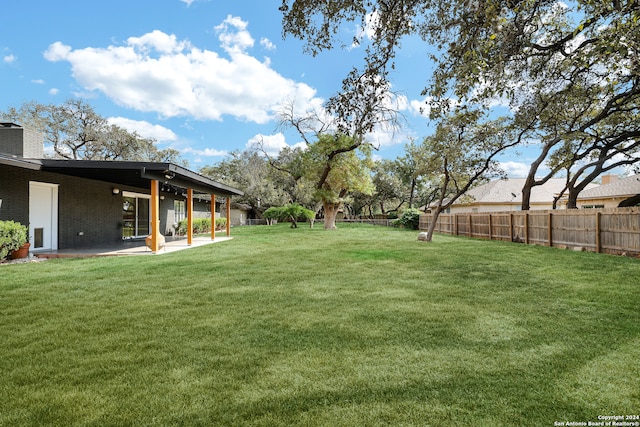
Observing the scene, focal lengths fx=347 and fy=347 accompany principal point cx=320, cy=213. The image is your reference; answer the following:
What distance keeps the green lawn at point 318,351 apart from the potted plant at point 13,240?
8.29 ft

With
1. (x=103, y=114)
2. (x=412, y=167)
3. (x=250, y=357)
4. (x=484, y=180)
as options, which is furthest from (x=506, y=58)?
(x=412, y=167)

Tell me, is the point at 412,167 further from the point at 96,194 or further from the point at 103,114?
the point at 96,194

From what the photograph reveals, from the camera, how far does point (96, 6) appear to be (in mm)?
12500

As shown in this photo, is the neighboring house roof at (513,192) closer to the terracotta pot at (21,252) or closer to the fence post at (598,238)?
the fence post at (598,238)

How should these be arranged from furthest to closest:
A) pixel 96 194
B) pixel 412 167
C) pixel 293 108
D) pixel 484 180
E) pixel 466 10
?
pixel 412 167
pixel 293 108
pixel 484 180
pixel 96 194
pixel 466 10

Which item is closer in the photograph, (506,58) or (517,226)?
(506,58)

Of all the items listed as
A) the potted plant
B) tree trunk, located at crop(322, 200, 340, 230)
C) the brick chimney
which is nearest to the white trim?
Answer: the brick chimney

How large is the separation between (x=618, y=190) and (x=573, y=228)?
12.5 meters

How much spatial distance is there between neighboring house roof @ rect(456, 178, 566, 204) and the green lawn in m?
23.0

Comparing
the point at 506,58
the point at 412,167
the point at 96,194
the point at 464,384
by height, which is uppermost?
the point at 412,167

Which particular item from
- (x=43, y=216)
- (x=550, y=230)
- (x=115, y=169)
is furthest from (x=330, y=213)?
(x=43, y=216)

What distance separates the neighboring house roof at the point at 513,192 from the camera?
27.1m

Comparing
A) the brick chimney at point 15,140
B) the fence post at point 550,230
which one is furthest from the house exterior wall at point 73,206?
the fence post at point 550,230

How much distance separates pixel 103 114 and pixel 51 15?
630 inches
